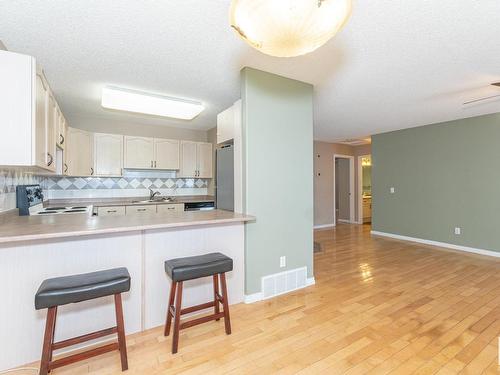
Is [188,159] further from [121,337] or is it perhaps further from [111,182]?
[121,337]

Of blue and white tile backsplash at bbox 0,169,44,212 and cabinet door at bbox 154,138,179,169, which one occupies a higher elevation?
cabinet door at bbox 154,138,179,169

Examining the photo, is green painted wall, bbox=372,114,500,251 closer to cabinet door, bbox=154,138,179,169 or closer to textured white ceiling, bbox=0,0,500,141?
textured white ceiling, bbox=0,0,500,141

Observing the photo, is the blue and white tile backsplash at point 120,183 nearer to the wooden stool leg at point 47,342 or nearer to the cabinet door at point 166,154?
the cabinet door at point 166,154

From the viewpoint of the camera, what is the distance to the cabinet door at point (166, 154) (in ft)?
15.2

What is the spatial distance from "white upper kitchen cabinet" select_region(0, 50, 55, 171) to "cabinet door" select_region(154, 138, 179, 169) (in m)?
2.82

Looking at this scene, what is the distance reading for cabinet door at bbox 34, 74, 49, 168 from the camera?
185 centimetres

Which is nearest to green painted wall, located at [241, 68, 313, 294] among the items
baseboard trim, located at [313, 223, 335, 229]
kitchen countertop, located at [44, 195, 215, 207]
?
kitchen countertop, located at [44, 195, 215, 207]

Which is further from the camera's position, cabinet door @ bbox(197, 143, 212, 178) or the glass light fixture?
cabinet door @ bbox(197, 143, 212, 178)

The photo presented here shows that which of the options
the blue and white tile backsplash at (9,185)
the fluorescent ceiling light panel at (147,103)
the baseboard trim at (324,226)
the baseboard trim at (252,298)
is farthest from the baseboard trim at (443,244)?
the blue and white tile backsplash at (9,185)

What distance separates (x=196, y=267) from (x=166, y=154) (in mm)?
3352

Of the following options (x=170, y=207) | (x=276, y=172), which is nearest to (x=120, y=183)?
(x=170, y=207)

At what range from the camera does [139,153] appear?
14.7 ft

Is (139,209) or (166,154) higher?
(166,154)

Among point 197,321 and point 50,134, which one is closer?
point 197,321
